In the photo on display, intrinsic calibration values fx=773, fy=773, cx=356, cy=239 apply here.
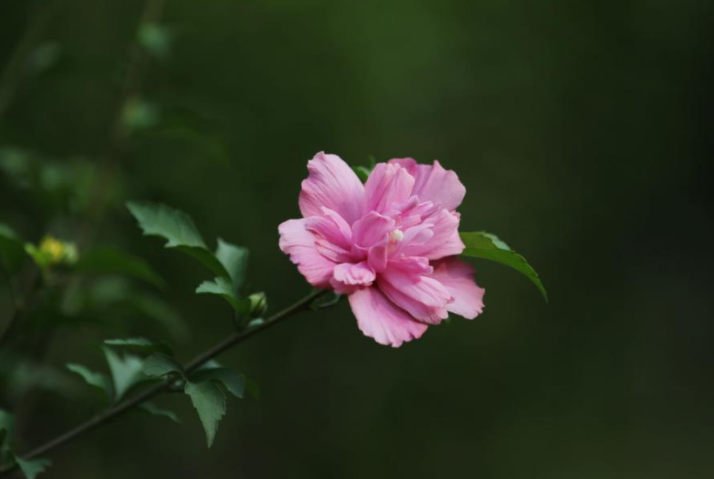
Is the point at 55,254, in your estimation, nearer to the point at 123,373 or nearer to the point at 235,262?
the point at 123,373

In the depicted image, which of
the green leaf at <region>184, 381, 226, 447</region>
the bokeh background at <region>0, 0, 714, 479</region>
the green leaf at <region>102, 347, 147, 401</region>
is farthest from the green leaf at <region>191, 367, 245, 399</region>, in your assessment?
the bokeh background at <region>0, 0, 714, 479</region>

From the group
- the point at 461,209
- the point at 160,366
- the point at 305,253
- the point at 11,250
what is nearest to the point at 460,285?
the point at 305,253

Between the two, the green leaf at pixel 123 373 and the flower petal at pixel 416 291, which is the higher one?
the flower petal at pixel 416 291

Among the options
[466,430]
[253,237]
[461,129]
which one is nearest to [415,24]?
[461,129]

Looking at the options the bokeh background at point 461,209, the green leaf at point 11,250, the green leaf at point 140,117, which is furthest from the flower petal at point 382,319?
the bokeh background at point 461,209

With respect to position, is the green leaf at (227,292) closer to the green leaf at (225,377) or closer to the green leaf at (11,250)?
the green leaf at (225,377)

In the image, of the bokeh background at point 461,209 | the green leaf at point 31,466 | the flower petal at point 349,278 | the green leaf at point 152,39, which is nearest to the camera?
the flower petal at point 349,278

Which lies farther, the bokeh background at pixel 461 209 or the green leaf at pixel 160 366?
the bokeh background at pixel 461 209

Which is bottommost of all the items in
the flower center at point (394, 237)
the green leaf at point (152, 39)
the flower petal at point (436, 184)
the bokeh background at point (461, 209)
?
the bokeh background at point (461, 209)
